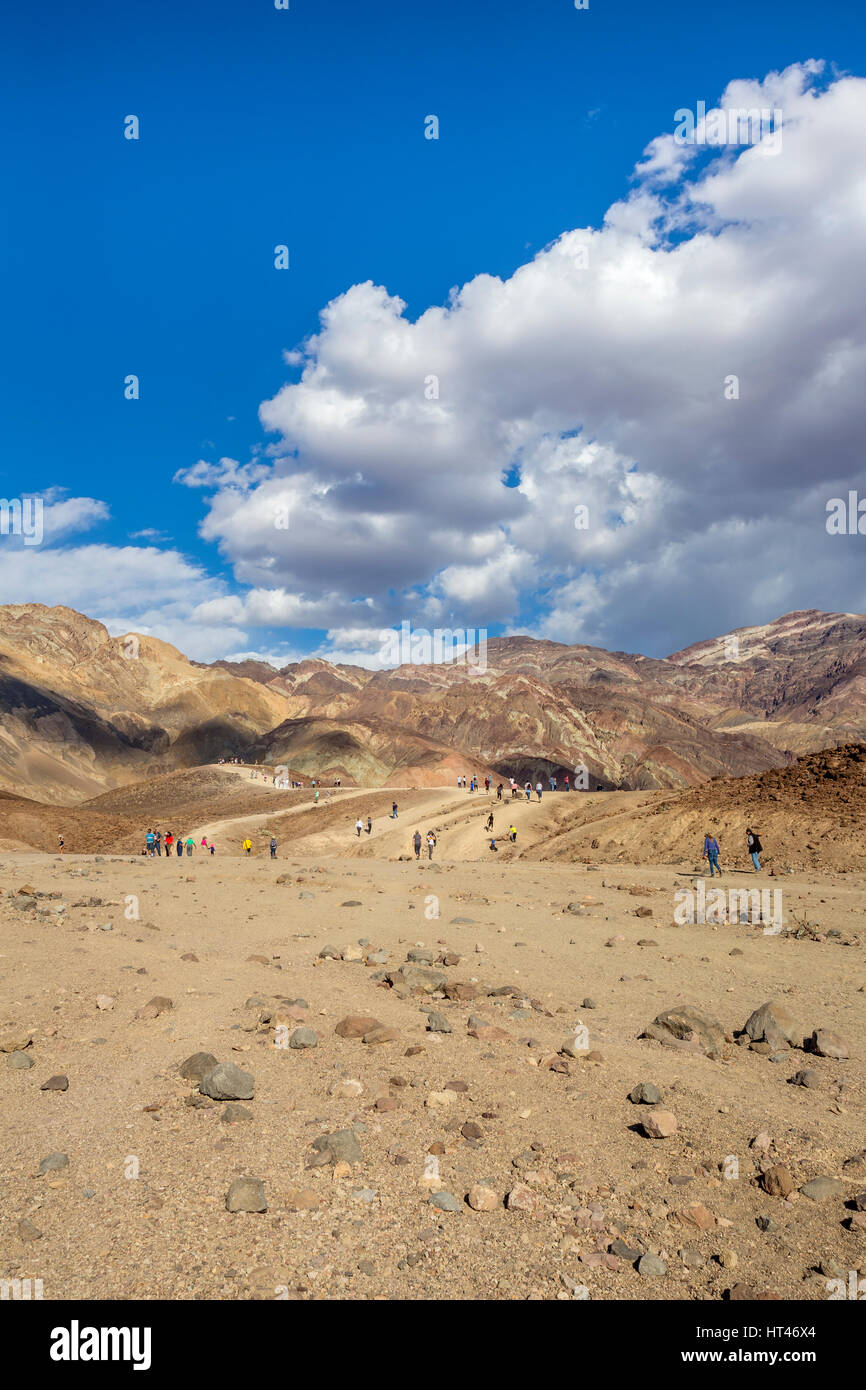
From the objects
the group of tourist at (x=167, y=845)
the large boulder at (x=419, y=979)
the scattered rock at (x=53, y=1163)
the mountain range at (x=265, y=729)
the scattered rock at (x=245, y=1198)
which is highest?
the mountain range at (x=265, y=729)

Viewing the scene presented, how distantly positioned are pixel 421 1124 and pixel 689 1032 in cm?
411

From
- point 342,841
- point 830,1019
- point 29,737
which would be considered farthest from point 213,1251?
point 29,737

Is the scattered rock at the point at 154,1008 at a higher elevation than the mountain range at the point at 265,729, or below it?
below

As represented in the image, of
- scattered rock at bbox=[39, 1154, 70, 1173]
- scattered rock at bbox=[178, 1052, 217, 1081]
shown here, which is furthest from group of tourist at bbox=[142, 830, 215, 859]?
scattered rock at bbox=[39, 1154, 70, 1173]

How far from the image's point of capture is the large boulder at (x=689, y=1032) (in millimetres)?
8984

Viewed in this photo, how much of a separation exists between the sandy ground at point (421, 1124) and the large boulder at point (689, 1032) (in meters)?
0.19

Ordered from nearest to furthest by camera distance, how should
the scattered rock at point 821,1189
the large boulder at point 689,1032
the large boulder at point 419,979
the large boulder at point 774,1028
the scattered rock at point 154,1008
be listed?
the scattered rock at point 821,1189 → the large boulder at point 689,1032 → the large boulder at point 774,1028 → the scattered rock at point 154,1008 → the large boulder at point 419,979

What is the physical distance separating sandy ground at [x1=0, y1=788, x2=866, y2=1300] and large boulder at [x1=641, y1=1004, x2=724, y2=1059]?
19 centimetres

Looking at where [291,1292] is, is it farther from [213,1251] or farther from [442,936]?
[442,936]

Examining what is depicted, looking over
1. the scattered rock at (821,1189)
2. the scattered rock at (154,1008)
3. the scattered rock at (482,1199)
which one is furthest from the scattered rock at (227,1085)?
the scattered rock at (821,1189)

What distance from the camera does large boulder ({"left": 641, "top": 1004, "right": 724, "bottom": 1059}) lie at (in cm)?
898

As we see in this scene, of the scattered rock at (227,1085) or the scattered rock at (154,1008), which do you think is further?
the scattered rock at (154,1008)

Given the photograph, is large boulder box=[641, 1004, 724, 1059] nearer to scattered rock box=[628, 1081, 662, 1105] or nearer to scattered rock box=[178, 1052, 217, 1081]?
scattered rock box=[628, 1081, 662, 1105]

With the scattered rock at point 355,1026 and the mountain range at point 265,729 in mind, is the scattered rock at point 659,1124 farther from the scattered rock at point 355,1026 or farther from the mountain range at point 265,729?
the mountain range at point 265,729
